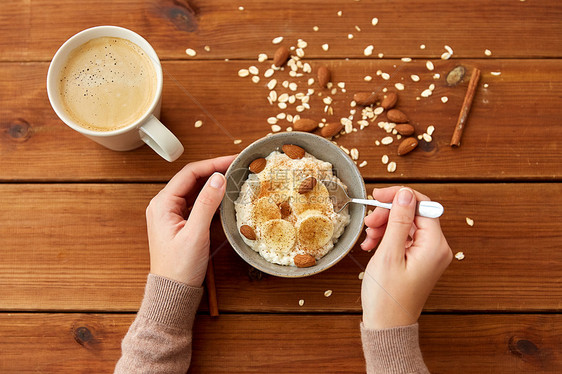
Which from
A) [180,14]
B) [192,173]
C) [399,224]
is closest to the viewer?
[399,224]

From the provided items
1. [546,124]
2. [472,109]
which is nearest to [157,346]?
[472,109]

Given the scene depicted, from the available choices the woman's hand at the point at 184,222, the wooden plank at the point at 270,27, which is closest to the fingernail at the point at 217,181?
the woman's hand at the point at 184,222

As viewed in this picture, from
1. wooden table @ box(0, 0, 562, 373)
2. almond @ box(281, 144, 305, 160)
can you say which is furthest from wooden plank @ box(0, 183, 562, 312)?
almond @ box(281, 144, 305, 160)

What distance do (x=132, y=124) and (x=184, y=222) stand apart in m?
0.20

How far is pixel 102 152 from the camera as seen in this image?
1.00 m

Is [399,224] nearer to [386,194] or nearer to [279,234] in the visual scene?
[386,194]

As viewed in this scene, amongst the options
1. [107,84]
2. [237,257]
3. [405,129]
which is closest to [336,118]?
[405,129]

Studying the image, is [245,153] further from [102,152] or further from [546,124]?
[546,124]

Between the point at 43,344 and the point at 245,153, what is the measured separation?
558 mm

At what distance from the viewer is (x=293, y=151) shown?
35.1 inches

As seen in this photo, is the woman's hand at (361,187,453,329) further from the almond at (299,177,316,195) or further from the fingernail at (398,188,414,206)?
the almond at (299,177,316,195)

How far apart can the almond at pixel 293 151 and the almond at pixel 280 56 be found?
216 millimetres

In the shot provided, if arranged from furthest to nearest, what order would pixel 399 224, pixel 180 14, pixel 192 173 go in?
1. pixel 180 14
2. pixel 192 173
3. pixel 399 224

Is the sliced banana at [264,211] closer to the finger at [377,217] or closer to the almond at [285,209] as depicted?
the almond at [285,209]
